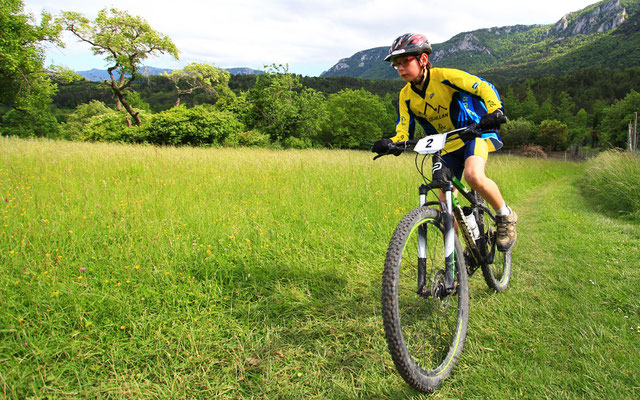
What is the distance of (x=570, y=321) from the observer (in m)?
2.49

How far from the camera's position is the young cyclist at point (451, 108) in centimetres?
251

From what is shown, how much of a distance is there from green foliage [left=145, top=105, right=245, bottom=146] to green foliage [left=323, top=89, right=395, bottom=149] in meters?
31.8

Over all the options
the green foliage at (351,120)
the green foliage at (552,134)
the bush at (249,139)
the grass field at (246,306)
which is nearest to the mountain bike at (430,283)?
the grass field at (246,306)

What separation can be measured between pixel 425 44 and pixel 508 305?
2.33 metres

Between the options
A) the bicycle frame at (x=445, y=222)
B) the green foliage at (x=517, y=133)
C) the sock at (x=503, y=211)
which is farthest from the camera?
the green foliage at (x=517, y=133)

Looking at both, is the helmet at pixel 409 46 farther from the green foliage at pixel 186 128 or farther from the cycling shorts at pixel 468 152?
the green foliage at pixel 186 128

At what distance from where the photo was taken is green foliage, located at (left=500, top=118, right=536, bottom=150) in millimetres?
53688

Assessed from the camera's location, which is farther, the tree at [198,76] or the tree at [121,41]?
the tree at [198,76]

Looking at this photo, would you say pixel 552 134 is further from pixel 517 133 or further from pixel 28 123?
pixel 28 123

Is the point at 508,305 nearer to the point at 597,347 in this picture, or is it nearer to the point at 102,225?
the point at 597,347

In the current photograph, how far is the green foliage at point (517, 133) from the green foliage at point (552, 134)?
5.07 ft

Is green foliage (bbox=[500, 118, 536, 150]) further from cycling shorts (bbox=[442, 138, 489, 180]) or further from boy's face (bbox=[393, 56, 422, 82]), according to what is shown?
boy's face (bbox=[393, 56, 422, 82])

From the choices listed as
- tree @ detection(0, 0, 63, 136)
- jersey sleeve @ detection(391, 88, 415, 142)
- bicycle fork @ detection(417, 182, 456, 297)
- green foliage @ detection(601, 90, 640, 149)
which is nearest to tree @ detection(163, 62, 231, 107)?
tree @ detection(0, 0, 63, 136)

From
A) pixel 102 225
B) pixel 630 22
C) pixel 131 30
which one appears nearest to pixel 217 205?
pixel 102 225
